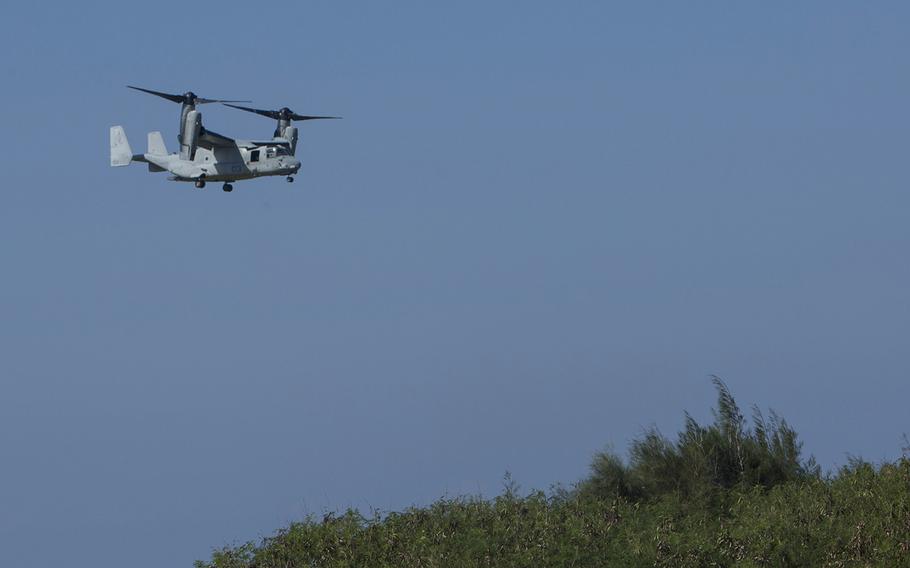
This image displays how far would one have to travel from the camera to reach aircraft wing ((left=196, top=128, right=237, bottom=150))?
53.1m

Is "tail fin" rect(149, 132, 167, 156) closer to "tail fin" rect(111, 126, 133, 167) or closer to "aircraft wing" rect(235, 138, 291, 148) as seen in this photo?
"tail fin" rect(111, 126, 133, 167)

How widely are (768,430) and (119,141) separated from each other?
38.5 m

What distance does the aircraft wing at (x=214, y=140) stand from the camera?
5306 centimetres

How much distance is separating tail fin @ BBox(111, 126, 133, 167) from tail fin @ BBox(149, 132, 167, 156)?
60.9 inches

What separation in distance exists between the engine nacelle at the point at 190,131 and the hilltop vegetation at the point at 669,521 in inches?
846

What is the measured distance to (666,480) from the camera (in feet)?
118

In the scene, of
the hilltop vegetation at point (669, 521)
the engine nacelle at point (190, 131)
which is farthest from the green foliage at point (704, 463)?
the engine nacelle at point (190, 131)

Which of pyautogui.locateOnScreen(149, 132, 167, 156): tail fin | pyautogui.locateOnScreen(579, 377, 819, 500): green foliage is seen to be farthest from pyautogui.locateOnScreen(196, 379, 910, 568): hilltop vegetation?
pyautogui.locateOnScreen(149, 132, 167, 156): tail fin

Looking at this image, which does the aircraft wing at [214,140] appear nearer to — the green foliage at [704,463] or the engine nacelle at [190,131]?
the engine nacelle at [190,131]

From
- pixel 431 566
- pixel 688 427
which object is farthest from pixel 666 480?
pixel 431 566

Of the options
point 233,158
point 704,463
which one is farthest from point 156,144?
point 704,463

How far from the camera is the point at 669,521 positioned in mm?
30188

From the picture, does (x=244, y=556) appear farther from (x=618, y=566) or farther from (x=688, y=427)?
(x=688, y=427)

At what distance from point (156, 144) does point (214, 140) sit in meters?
9.17
